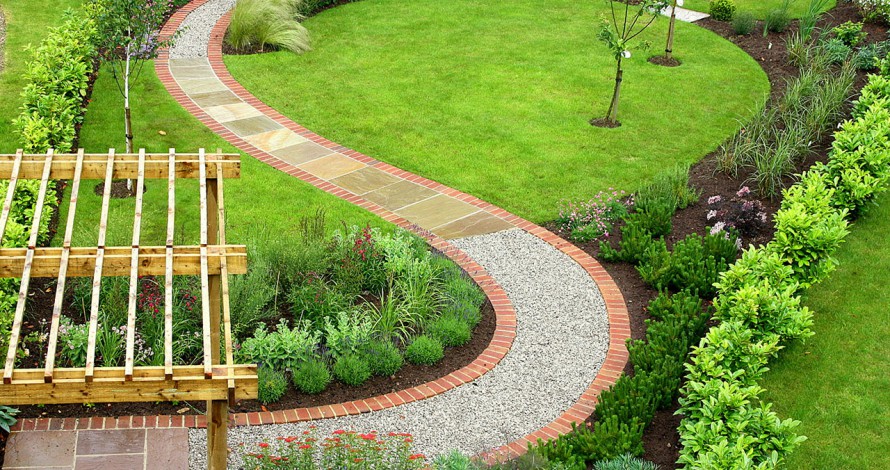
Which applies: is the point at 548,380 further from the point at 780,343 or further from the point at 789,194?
the point at 789,194

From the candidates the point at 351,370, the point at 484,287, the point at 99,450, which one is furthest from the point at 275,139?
the point at 99,450

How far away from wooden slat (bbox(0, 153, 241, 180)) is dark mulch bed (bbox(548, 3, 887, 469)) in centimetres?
379

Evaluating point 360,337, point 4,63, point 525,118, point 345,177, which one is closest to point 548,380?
point 360,337

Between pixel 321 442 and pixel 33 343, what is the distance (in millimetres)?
2874

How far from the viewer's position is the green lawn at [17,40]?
12206mm

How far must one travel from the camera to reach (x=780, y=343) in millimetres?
8758

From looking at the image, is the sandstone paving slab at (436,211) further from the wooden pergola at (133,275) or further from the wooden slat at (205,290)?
the wooden slat at (205,290)

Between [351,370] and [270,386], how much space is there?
29.3 inches

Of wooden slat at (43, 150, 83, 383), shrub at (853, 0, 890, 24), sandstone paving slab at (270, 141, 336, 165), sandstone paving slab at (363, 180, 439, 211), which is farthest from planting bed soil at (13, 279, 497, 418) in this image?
shrub at (853, 0, 890, 24)

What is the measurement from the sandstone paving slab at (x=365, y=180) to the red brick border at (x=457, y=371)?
12 cm

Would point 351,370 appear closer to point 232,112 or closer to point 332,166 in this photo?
point 332,166

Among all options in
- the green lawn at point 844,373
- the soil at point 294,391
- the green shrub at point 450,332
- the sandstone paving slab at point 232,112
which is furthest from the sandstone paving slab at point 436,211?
the green lawn at point 844,373

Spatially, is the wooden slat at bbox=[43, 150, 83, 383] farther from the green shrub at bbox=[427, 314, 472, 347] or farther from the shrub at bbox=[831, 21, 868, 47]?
the shrub at bbox=[831, 21, 868, 47]

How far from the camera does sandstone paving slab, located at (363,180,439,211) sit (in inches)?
452
